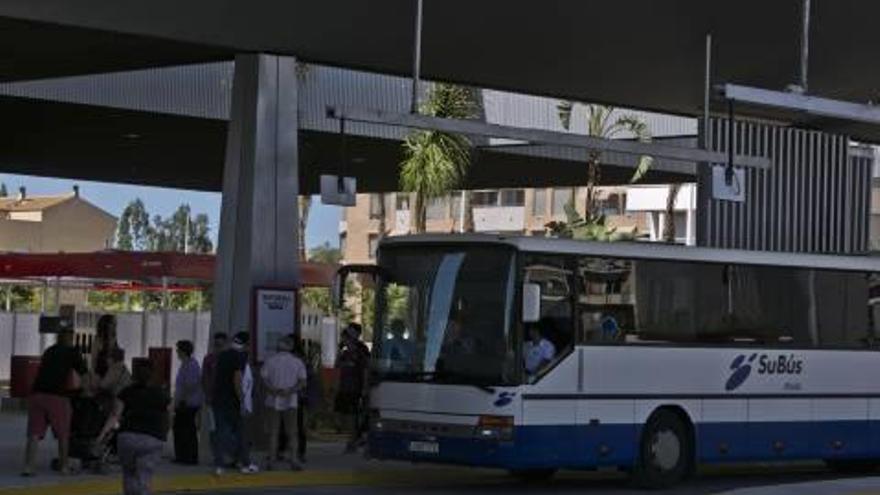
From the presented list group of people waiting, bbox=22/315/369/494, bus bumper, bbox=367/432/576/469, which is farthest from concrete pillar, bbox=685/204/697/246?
bus bumper, bbox=367/432/576/469

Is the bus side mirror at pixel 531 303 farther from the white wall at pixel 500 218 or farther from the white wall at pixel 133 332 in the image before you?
the white wall at pixel 500 218

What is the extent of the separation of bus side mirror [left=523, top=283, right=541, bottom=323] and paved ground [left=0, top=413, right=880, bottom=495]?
237 cm

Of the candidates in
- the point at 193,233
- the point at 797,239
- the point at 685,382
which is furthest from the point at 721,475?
the point at 193,233

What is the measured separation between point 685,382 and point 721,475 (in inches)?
122

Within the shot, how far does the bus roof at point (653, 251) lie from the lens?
1800 cm

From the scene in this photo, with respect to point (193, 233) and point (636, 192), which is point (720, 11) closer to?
point (636, 192)

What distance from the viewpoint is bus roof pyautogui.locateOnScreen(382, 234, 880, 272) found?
18000mm

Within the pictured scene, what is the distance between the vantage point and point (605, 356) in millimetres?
18375

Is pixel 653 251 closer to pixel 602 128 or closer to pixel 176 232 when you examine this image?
pixel 602 128

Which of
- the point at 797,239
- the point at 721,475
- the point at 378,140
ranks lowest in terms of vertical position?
the point at 721,475

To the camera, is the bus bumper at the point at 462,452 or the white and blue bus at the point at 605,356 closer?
the bus bumper at the point at 462,452

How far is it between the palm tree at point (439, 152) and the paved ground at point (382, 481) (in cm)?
1226

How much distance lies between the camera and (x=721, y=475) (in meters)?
21.8

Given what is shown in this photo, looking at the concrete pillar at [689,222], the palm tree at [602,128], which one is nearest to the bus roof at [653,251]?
the palm tree at [602,128]
